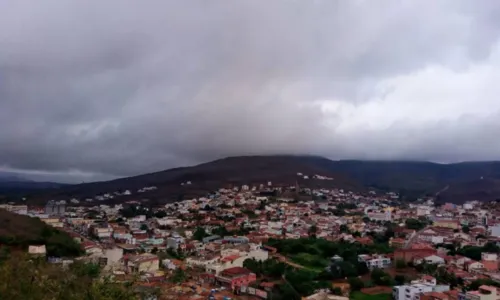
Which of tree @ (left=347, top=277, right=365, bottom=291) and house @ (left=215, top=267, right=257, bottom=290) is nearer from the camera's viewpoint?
tree @ (left=347, top=277, right=365, bottom=291)

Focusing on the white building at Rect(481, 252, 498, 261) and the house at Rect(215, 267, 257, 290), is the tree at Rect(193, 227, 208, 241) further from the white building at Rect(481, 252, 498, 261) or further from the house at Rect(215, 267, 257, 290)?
the white building at Rect(481, 252, 498, 261)

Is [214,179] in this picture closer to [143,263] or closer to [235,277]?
[143,263]

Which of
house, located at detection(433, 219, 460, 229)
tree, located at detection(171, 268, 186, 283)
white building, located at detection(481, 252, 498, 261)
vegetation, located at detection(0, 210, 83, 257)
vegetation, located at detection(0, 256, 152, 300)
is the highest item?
vegetation, located at detection(0, 256, 152, 300)

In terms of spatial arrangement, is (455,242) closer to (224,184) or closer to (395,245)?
(395,245)

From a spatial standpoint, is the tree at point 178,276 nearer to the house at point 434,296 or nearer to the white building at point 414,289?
the white building at point 414,289

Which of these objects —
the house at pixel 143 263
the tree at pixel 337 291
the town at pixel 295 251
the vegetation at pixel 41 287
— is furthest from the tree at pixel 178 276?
the vegetation at pixel 41 287

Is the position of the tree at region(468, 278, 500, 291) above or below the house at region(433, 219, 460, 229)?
below

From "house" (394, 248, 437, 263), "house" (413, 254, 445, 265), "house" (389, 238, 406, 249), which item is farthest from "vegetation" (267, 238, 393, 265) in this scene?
"house" (413, 254, 445, 265)
